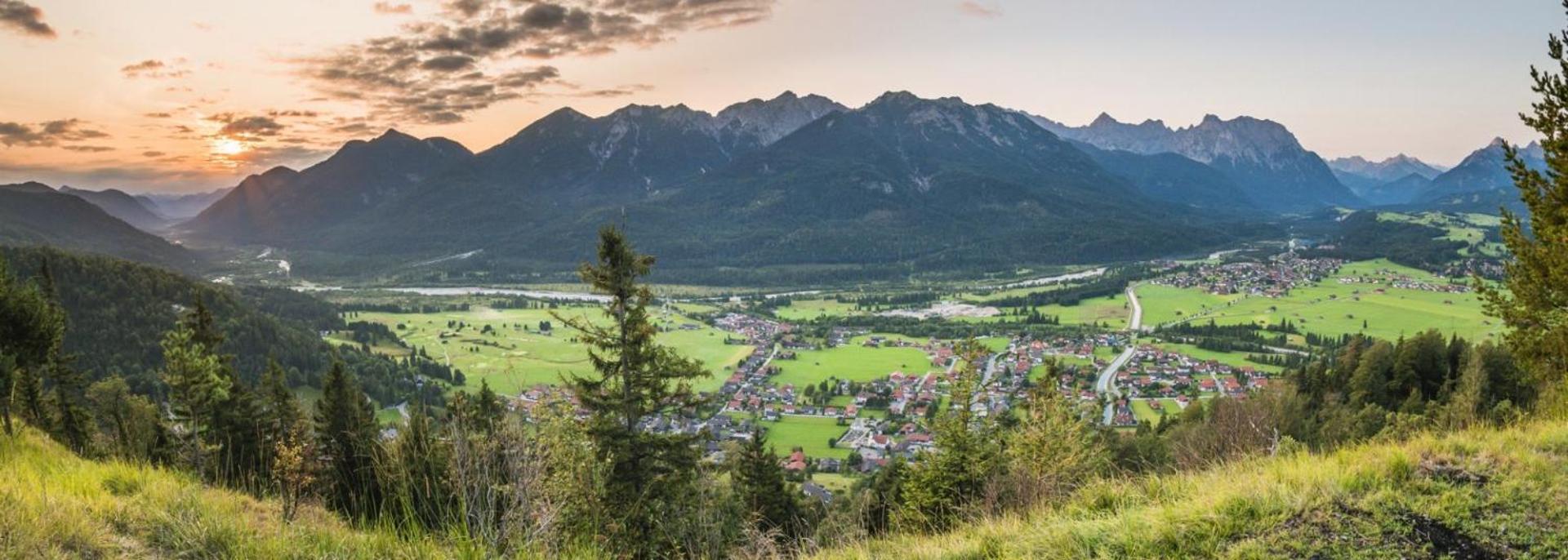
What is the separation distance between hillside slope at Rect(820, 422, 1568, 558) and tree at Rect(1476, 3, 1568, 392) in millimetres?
3338

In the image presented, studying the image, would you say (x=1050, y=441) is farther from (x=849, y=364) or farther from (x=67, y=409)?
(x=849, y=364)

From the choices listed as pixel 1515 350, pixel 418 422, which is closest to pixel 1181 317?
pixel 1515 350

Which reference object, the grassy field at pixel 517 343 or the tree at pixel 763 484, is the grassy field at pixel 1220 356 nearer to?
the grassy field at pixel 517 343

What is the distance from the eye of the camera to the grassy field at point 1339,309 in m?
71.0

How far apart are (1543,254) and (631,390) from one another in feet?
42.3

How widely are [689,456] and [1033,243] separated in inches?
7838

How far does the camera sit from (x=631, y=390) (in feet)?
42.8

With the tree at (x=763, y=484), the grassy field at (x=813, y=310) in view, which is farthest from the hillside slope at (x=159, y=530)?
the grassy field at (x=813, y=310)

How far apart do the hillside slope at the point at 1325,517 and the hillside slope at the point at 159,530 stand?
9.36 feet

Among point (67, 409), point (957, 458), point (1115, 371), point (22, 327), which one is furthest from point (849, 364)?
point (22, 327)

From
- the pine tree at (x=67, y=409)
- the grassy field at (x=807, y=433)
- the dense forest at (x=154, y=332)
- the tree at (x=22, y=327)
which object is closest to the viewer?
the tree at (x=22, y=327)

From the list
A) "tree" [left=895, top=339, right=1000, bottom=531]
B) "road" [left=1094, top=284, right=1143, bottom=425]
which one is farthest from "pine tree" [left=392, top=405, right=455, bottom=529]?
"road" [left=1094, top=284, right=1143, bottom=425]

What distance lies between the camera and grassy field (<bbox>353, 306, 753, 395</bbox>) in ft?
200

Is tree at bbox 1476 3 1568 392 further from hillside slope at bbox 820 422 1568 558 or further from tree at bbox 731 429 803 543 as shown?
tree at bbox 731 429 803 543
